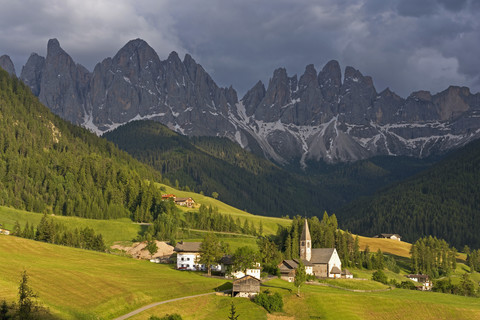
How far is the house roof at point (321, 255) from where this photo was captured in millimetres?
156925

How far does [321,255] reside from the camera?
6280 inches

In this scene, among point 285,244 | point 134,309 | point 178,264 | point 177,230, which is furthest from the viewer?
point 177,230

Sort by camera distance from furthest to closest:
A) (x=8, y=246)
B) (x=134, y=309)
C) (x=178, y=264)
Result: 1. (x=178, y=264)
2. (x=8, y=246)
3. (x=134, y=309)

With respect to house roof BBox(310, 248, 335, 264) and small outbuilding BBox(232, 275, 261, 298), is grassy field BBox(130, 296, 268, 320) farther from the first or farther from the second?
house roof BBox(310, 248, 335, 264)

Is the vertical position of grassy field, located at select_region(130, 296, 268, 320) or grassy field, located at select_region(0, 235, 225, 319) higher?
grassy field, located at select_region(0, 235, 225, 319)

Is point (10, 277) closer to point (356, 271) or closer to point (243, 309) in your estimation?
point (243, 309)

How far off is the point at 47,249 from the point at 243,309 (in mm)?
55593

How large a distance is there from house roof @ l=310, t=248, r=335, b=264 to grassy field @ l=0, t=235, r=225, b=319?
142 ft

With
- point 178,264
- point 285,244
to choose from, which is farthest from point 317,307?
point 285,244

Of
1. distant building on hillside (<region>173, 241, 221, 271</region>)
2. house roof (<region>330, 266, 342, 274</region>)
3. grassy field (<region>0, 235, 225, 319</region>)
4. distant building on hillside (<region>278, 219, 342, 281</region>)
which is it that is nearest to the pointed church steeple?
distant building on hillside (<region>278, 219, 342, 281</region>)

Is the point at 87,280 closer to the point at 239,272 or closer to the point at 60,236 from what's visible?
the point at 239,272

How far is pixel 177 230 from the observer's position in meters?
196

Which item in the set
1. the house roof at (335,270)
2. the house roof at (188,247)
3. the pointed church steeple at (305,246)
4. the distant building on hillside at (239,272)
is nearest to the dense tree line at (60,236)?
the house roof at (188,247)

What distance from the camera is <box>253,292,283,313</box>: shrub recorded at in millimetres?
103500
